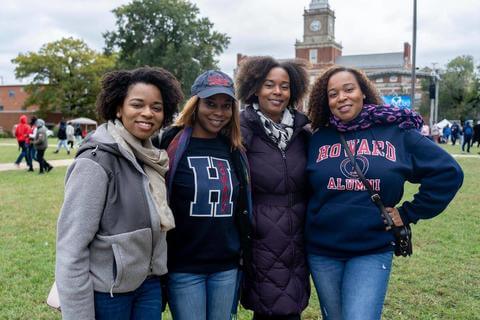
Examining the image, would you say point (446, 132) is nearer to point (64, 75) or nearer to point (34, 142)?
point (34, 142)

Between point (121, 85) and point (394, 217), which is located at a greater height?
point (121, 85)

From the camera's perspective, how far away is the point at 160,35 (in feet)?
148

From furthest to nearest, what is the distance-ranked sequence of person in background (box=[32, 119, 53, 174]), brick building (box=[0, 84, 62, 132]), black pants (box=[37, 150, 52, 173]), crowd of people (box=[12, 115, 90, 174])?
1. brick building (box=[0, 84, 62, 132])
2. black pants (box=[37, 150, 52, 173])
3. crowd of people (box=[12, 115, 90, 174])
4. person in background (box=[32, 119, 53, 174])

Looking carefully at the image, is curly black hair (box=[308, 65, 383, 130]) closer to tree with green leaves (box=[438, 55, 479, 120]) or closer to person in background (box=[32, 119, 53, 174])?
person in background (box=[32, 119, 53, 174])

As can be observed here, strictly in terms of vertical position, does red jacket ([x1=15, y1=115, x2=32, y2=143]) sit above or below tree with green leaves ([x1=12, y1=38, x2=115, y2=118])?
below

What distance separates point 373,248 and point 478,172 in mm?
13827

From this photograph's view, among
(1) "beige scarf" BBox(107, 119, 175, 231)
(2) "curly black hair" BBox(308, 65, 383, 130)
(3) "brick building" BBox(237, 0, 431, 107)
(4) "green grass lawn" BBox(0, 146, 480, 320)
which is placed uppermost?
(3) "brick building" BBox(237, 0, 431, 107)

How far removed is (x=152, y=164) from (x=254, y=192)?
0.78 metres

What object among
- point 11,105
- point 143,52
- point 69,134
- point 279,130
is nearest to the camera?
point 279,130

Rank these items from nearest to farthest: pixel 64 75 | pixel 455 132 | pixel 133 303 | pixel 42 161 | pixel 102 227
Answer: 1. pixel 102 227
2. pixel 133 303
3. pixel 42 161
4. pixel 455 132
5. pixel 64 75

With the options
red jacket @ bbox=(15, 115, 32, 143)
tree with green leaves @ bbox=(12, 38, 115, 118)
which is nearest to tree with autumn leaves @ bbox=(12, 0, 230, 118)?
tree with green leaves @ bbox=(12, 38, 115, 118)

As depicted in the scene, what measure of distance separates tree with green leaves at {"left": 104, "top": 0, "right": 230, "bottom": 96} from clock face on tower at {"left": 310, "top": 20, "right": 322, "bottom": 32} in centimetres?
4673

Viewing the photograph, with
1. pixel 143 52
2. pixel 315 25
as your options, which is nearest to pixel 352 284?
pixel 143 52

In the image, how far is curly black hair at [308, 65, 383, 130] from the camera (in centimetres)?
303
